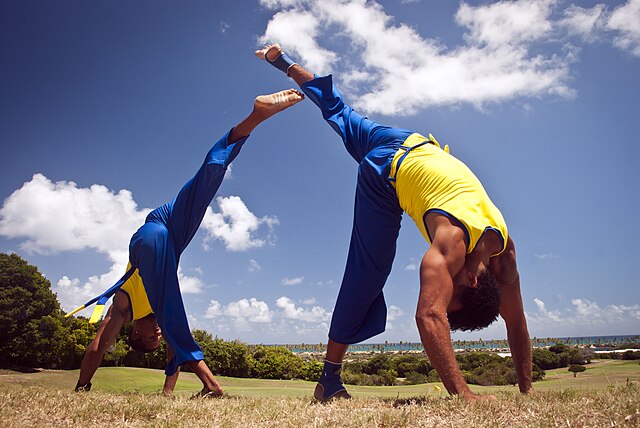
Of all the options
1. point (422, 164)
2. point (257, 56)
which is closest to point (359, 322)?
point (422, 164)

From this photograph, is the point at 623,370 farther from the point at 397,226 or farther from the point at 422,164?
Result: the point at 422,164

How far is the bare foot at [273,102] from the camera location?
477 cm

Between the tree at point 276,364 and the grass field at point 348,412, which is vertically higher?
the grass field at point 348,412

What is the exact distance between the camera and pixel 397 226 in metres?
3.79

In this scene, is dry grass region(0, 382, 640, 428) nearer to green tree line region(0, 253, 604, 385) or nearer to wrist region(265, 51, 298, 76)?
wrist region(265, 51, 298, 76)

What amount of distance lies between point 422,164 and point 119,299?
3.76 meters

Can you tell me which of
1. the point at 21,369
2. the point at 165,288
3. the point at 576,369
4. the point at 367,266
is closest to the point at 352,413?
the point at 367,266

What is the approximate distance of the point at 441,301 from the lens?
2.75 metres

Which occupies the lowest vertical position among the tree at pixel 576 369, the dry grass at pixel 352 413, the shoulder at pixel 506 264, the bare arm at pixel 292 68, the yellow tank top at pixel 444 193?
the tree at pixel 576 369

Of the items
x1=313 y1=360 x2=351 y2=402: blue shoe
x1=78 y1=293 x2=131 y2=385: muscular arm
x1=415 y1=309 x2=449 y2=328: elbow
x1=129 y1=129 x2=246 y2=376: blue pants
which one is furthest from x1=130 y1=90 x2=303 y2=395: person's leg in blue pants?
x1=415 y1=309 x2=449 y2=328: elbow

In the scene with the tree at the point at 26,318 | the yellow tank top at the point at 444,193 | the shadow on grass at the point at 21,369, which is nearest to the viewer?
the yellow tank top at the point at 444,193

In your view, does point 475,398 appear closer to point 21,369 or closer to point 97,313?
point 97,313

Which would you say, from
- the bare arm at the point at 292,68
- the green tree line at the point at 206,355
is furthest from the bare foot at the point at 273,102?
the green tree line at the point at 206,355

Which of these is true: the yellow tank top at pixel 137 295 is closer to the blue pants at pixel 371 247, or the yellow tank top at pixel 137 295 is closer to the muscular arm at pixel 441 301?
the blue pants at pixel 371 247
